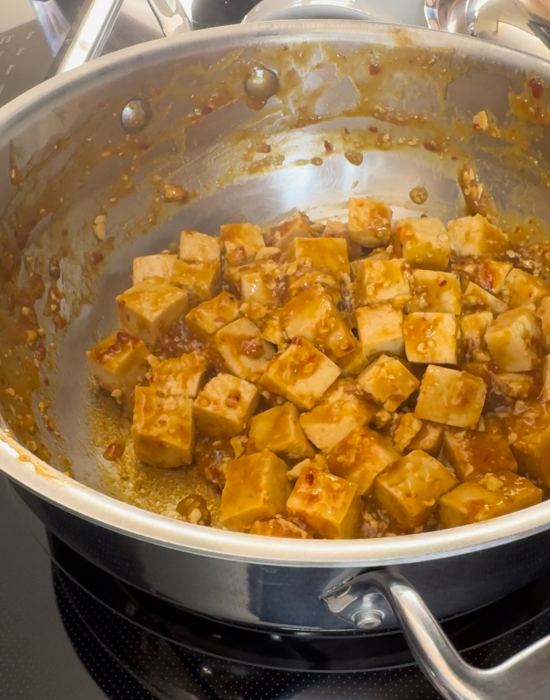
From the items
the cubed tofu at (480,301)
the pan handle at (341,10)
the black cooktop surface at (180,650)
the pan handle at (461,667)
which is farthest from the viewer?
the pan handle at (341,10)

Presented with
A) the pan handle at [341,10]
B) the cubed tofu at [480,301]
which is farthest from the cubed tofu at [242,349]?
the pan handle at [341,10]

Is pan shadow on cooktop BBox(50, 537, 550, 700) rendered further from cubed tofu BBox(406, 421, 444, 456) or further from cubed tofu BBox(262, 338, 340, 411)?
cubed tofu BBox(262, 338, 340, 411)

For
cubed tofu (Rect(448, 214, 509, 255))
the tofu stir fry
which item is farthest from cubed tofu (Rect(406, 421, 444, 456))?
cubed tofu (Rect(448, 214, 509, 255))

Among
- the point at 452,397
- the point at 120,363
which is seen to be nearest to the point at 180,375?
the point at 120,363

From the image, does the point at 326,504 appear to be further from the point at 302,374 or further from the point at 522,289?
the point at 522,289

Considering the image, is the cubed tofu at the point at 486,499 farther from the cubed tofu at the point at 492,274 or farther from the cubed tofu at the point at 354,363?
the cubed tofu at the point at 492,274

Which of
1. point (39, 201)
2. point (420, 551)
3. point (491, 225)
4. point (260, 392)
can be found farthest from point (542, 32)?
point (420, 551)
